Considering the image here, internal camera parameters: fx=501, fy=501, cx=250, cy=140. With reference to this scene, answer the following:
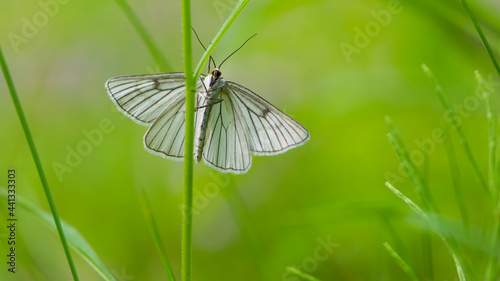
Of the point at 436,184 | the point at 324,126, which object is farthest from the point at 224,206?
the point at 436,184

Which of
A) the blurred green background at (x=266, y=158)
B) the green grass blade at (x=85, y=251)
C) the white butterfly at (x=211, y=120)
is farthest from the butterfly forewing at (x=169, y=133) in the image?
the green grass blade at (x=85, y=251)

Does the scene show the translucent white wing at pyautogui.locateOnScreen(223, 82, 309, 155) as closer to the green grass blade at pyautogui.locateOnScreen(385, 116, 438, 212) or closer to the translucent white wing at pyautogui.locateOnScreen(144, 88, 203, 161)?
the translucent white wing at pyautogui.locateOnScreen(144, 88, 203, 161)

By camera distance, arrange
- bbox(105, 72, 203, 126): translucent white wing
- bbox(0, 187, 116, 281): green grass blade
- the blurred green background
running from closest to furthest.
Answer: bbox(0, 187, 116, 281): green grass blade, bbox(105, 72, 203, 126): translucent white wing, the blurred green background

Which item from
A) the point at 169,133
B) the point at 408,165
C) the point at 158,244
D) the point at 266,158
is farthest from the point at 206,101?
the point at 266,158

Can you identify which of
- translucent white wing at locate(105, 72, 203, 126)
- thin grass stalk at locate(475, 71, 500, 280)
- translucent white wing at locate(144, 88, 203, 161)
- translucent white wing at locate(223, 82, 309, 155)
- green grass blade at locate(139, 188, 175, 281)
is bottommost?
thin grass stalk at locate(475, 71, 500, 280)

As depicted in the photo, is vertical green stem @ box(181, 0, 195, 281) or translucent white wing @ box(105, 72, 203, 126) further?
translucent white wing @ box(105, 72, 203, 126)

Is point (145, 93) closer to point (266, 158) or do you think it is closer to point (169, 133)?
point (169, 133)

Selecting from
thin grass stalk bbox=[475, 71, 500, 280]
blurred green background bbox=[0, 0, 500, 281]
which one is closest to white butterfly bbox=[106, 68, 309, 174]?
blurred green background bbox=[0, 0, 500, 281]
